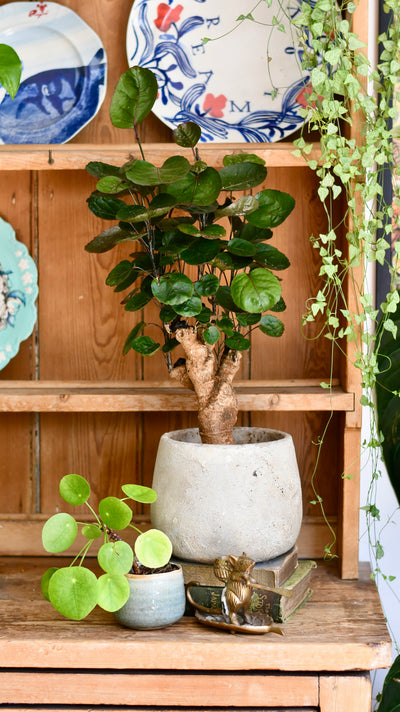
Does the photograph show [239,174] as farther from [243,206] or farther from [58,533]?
[58,533]

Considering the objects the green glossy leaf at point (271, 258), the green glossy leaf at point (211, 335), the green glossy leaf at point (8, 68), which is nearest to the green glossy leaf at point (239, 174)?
the green glossy leaf at point (271, 258)

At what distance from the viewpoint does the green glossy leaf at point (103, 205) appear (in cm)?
115

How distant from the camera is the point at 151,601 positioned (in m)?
1.04

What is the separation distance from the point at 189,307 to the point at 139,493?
284mm

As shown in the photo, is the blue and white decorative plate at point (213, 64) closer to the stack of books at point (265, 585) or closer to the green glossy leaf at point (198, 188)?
the green glossy leaf at point (198, 188)

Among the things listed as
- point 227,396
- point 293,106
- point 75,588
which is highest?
point 293,106

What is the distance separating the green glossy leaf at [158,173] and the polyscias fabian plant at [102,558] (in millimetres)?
442

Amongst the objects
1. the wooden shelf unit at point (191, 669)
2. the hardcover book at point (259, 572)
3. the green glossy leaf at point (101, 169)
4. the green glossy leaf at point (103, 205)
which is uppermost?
the green glossy leaf at point (101, 169)

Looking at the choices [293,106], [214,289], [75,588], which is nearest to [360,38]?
[293,106]

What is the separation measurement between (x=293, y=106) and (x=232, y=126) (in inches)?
4.6

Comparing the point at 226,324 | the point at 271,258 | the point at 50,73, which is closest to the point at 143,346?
the point at 226,324

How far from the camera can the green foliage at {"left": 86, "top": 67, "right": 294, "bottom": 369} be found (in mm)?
1036

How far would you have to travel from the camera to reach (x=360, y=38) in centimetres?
118

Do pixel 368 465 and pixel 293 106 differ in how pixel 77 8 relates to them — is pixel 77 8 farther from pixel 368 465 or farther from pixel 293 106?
pixel 368 465
